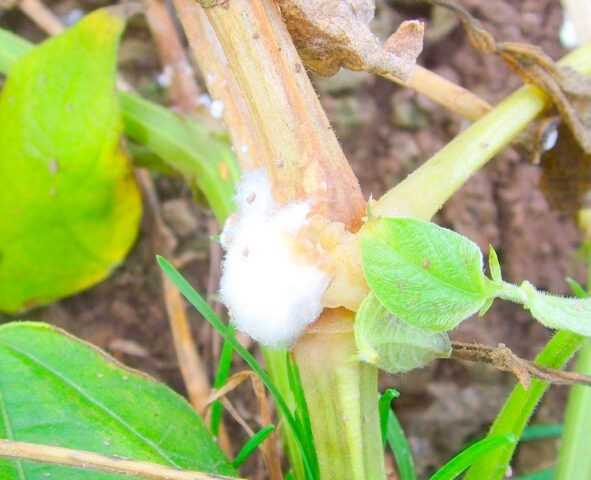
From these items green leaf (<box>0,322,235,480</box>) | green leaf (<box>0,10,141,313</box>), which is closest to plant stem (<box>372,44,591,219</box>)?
green leaf (<box>0,322,235,480</box>)

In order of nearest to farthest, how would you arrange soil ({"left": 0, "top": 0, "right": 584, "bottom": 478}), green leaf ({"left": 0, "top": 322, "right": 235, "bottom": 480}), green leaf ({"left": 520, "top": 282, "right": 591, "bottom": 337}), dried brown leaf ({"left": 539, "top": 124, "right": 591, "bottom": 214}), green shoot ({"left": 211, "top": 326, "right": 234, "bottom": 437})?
green leaf ({"left": 520, "top": 282, "right": 591, "bottom": 337})
green leaf ({"left": 0, "top": 322, "right": 235, "bottom": 480})
green shoot ({"left": 211, "top": 326, "right": 234, "bottom": 437})
dried brown leaf ({"left": 539, "top": 124, "right": 591, "bottom": 214})
soil ({"left": 0, "top": 0, "right": 584, "bottom": 478})

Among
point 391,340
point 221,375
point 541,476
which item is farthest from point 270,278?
point 541,476

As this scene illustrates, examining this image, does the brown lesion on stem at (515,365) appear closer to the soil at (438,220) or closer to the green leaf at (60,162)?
the soil at (438,220)

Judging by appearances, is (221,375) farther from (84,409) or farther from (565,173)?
(565,173)

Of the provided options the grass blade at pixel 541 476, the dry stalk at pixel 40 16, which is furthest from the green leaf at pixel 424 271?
the dry stalk at pixel 40 16

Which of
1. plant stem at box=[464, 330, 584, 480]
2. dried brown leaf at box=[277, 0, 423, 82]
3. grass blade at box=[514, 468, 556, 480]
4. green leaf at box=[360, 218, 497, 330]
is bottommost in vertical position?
grass blade at box=[514, 468, 556, 480]

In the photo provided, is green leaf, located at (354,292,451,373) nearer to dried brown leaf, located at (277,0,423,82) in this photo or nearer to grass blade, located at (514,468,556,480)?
dried brown leaf, located at (277,0,423,82)
